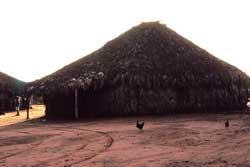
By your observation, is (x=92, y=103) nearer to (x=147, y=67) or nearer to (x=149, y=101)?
(x=149, y=101)

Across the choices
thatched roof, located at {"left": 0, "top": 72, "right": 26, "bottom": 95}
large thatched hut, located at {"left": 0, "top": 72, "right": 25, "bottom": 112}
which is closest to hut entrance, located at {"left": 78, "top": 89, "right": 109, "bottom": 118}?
large thatched hut, located at {"left": 0, "top": 72, "right": 25, "bottom": 112}

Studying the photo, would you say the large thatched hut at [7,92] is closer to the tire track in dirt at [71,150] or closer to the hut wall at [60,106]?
the hut wall at [60,106]

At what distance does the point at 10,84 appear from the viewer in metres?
36.1

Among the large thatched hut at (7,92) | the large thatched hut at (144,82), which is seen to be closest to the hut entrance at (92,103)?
the large thatched hut at (144,82)

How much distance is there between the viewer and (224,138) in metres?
10.6

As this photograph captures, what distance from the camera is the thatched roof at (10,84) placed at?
3466 centimetres

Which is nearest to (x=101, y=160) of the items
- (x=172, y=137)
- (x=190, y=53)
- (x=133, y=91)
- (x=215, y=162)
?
(x=215, y=162)

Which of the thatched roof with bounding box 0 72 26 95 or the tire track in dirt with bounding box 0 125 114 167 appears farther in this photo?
the thatched roof with bounding box 0 72 26 95

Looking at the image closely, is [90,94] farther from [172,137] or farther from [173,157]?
[173,157]

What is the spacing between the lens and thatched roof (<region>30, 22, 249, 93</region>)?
20828 millimetres

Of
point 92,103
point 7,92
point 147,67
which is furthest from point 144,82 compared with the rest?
point 7,92

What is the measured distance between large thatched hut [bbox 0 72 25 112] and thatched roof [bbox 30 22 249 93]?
12472 millimetres

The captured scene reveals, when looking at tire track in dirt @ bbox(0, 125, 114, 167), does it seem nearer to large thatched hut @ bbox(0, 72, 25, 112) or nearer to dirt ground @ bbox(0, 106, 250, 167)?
dirt ground @ bbox(0, 106, 250, 167)

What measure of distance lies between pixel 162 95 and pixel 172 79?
3.04ft
